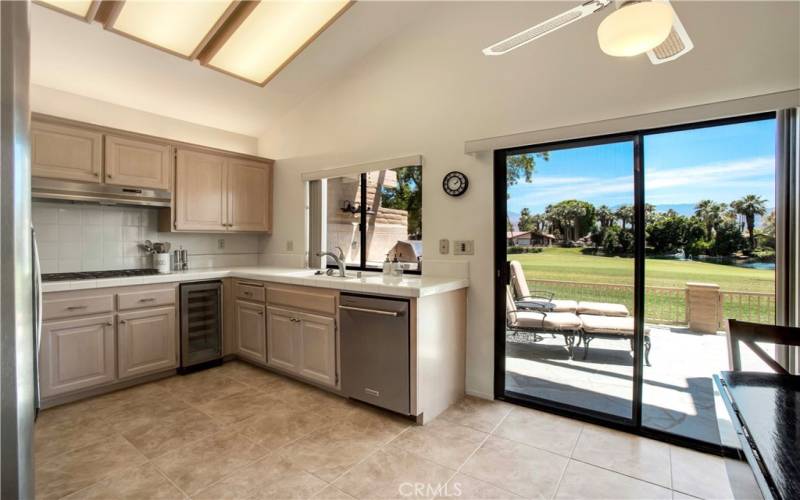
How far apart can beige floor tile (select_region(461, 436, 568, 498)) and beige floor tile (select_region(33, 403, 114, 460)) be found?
2.26 meters

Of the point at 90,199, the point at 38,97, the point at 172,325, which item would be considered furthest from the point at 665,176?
the point at 38,97

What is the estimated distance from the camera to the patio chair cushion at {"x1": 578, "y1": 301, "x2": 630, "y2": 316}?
7.97ft

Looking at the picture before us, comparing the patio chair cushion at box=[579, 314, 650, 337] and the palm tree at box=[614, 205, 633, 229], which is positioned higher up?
the palm tree at box=[614, 205, 633, 229]

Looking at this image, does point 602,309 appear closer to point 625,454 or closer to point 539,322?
point 539,322

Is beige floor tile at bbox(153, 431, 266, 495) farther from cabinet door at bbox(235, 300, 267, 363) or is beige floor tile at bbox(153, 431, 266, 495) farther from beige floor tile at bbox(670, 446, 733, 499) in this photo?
beige floor tile at bbox(670, 446, 733, 499)

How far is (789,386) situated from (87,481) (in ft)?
9.83

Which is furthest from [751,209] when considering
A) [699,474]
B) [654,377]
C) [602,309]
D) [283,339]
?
[283,339]

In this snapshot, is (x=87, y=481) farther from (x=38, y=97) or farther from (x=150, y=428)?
(x=38, y=97)

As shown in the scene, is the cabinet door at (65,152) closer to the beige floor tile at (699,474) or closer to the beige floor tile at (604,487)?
the beige floor tile at (604,487)

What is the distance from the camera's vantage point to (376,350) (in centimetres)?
254

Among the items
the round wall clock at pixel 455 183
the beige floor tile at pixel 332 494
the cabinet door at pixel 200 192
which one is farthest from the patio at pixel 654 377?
the cabinet door at pixel 200 192

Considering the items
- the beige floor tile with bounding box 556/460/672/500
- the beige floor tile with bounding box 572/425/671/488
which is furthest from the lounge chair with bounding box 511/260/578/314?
the beige floor tile with bounding box 556/460/672/500

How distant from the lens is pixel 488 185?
9.12 ft

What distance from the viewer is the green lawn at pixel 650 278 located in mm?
2082
